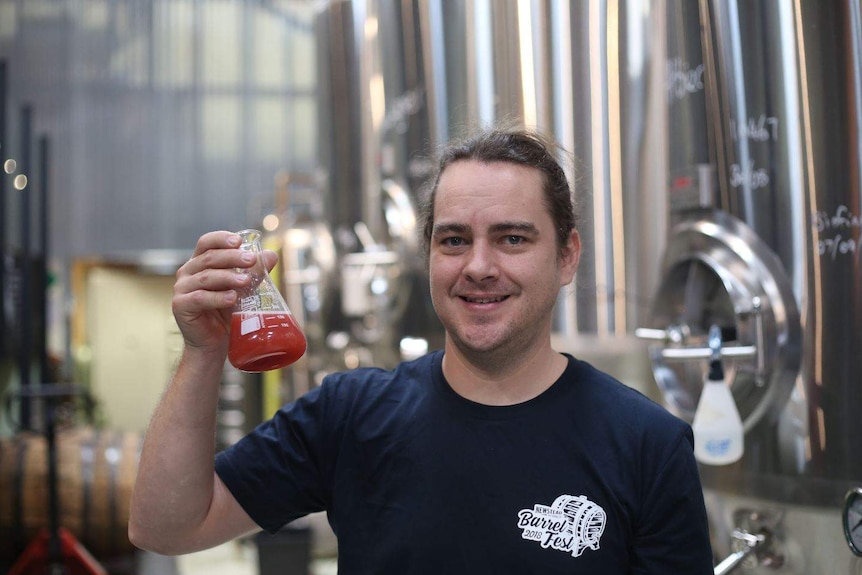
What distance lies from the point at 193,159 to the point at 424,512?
9.61 m

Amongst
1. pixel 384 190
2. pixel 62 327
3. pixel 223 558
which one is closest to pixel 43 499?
pixel 223 558

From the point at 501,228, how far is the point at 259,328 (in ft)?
1.34

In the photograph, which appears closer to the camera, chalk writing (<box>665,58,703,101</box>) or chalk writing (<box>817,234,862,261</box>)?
chalk writing (<box>817,234,862,261</box>)

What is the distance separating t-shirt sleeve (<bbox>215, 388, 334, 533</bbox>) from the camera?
156 centimetres

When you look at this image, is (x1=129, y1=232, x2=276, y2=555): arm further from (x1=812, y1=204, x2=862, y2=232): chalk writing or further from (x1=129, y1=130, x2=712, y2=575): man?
(x1=812, y1=204, x2=862, y2=232): chalk writing

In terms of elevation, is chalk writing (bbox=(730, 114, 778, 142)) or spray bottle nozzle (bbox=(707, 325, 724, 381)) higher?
chalk writing (bbox=(730, 114, 778, 142))

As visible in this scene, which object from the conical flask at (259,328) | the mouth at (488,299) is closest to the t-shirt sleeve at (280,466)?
the conical flask at (259,328)

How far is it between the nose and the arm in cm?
34

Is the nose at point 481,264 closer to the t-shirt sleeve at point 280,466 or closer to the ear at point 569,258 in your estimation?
the ear at point 569,258

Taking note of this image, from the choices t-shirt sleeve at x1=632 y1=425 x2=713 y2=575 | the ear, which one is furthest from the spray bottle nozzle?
t-shirt sleeve at x1=632 y1=425 x2=713 y2=575

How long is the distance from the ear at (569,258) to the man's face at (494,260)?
0.05m

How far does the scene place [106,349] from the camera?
10.5m

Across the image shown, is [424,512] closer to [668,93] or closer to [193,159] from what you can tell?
[668,93]

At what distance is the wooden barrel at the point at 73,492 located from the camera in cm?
599
